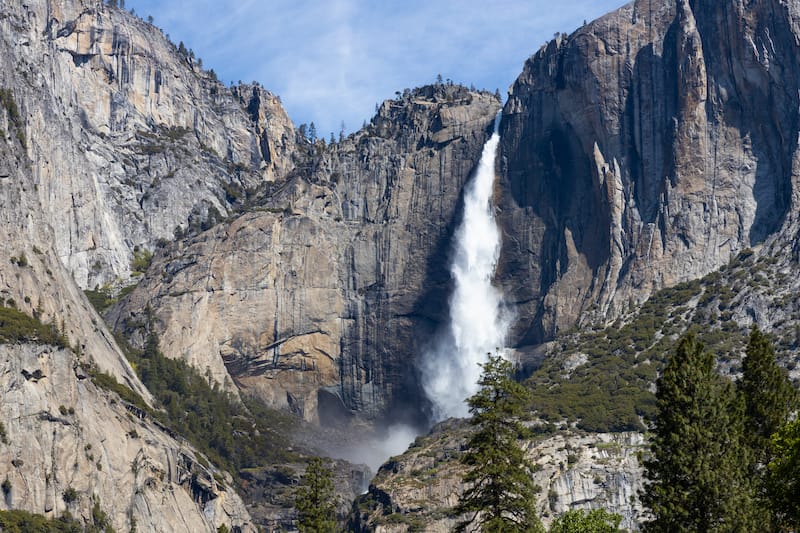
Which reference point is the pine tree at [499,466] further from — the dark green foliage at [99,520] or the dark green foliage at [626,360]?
the dark green foliage at [626,360]

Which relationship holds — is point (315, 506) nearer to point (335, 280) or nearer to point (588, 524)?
point (588, 524)

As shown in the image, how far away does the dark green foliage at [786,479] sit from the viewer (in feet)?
197

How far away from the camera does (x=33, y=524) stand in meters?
112

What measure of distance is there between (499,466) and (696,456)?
9.55 m

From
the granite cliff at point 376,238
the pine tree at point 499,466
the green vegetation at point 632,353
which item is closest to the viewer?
the pine tree at point 499,466

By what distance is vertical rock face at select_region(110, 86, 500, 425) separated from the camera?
168m

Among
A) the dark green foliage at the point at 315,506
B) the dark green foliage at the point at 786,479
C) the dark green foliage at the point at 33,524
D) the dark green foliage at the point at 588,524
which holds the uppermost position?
the dark green foliage at the point at 33,524

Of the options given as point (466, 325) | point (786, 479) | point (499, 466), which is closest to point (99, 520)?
point (499, 466)

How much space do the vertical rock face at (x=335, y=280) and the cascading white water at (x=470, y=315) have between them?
2.27 meters

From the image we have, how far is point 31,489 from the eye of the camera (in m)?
116

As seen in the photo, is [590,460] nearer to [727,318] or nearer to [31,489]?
[727,318]

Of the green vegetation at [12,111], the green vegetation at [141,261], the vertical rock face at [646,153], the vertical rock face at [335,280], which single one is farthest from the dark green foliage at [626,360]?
the green vegetation at [12,111]

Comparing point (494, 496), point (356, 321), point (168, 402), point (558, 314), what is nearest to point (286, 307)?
point (356, 321)

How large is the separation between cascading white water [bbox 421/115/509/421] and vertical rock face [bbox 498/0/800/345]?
283 centimetres
